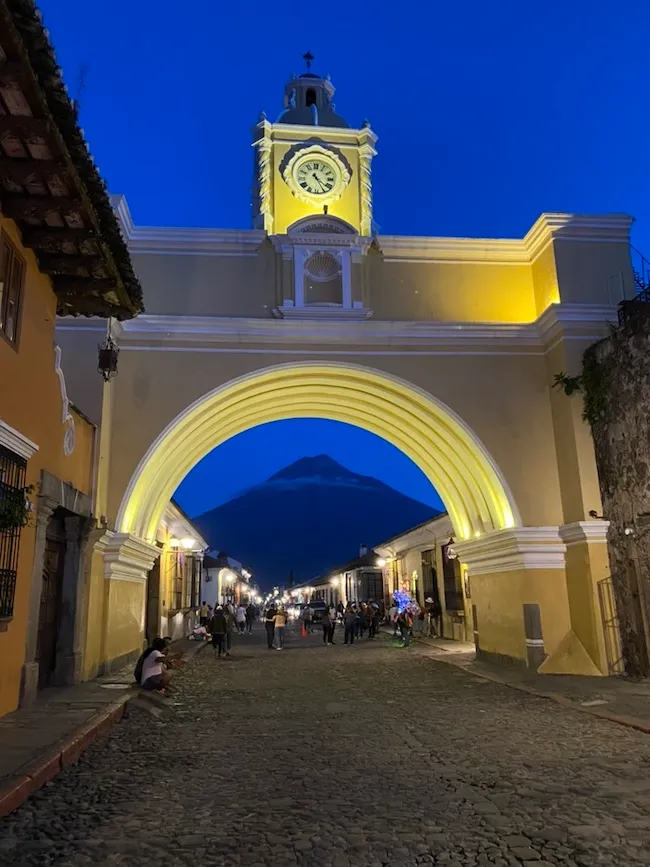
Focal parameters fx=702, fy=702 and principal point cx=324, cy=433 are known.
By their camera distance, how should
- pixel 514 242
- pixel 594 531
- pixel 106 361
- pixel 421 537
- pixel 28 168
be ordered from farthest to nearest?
pixel 421 537, pixel 514 242, pixel 594 531, pixel 106 361, pixel 28 168

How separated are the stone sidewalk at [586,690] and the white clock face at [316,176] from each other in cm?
1036

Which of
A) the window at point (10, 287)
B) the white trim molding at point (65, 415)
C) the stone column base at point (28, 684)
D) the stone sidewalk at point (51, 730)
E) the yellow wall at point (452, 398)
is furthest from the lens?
the yellow wall at point (452, 398)

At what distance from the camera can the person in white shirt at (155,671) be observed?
9391mm

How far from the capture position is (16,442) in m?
7.16

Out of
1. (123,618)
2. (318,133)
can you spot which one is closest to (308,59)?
(318,133)

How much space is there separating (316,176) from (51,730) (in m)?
12.6

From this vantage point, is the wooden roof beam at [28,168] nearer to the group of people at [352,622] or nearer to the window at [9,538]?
the window at [9,538]

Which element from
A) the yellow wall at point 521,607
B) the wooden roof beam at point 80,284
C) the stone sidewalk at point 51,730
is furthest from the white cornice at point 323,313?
the stone sidewalk at point 51,730

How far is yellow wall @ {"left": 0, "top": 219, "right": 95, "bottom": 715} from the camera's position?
7.13m

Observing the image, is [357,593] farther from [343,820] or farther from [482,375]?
[343,820]

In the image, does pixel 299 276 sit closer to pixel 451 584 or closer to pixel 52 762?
pixel 52 762

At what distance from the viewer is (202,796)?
4.95 metres

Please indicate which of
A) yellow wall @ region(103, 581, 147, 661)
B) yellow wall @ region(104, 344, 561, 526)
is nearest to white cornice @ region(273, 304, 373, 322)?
yellow wall @ region(104, 344, 561, 526)

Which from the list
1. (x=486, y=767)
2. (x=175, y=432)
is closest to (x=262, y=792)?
(x=486, y=767)
